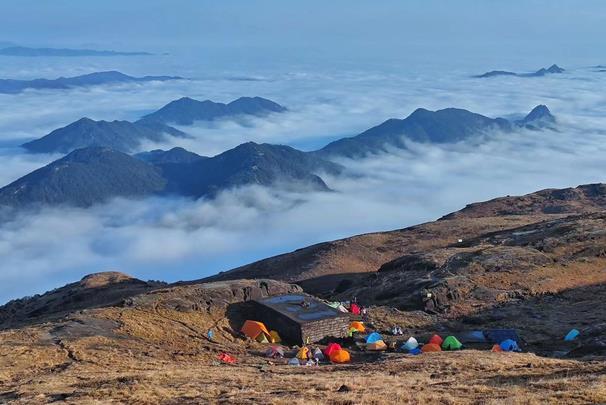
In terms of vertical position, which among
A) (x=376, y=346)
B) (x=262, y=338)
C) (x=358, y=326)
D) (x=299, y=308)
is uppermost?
(x=299, y=308)

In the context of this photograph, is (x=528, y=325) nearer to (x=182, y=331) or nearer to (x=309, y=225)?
(x=182, y=331)

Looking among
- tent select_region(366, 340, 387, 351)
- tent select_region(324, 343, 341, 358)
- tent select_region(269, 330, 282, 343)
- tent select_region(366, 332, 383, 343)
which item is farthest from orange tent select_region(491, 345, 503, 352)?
tent select_region(269, 330, 282, 343)

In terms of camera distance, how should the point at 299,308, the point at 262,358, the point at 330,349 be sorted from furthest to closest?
the point at 299,308 → the point at 330,349 → the point at 262,358

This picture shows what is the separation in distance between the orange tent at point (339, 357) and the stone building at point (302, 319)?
12.8 ft

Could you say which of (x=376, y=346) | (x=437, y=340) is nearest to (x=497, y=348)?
(x=437, y=340)

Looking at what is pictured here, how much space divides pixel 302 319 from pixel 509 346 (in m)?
10.6

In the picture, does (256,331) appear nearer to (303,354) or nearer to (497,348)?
(303,354)

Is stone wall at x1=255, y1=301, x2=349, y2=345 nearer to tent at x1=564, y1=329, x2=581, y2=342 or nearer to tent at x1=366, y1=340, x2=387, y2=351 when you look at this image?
tent at x1=366, y1=340, x2=387, y2=351

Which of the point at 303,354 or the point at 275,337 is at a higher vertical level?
the point at 275,337

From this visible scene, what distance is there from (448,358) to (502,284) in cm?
2161

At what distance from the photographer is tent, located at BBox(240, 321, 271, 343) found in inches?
1535

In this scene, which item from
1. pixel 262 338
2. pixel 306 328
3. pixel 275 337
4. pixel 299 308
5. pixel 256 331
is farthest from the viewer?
pixel 299 308

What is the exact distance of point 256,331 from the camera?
39.2 m

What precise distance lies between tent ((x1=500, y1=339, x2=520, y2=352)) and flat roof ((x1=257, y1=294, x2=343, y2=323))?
8804 mm
